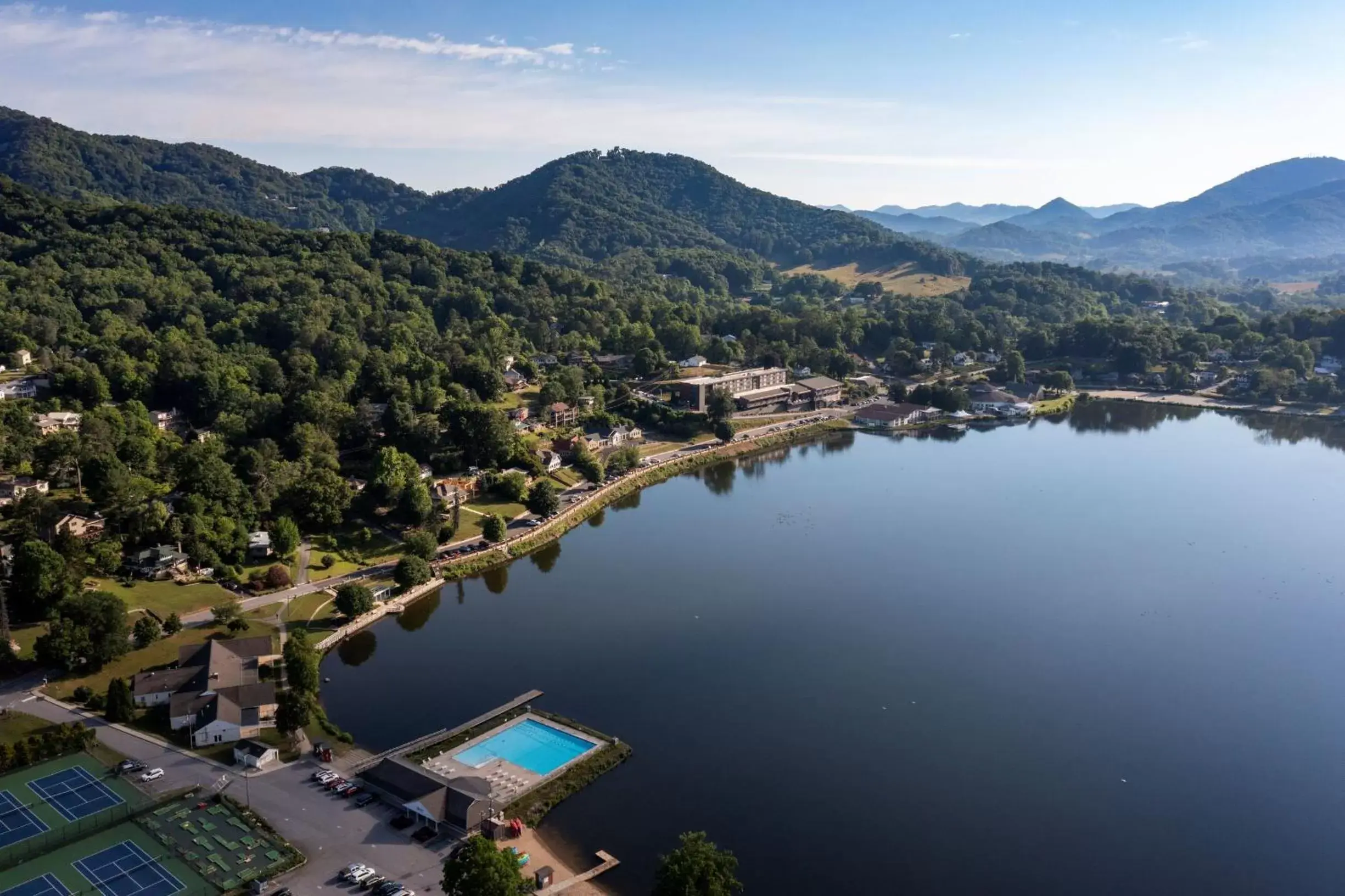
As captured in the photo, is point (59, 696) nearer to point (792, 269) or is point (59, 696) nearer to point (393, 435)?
point (393, 435)

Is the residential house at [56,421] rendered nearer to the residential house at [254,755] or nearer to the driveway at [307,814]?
the driveway at [307,814]

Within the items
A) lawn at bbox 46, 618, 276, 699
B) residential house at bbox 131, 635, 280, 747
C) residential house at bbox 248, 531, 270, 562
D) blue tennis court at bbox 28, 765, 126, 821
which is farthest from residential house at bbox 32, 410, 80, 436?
blue tennis court at bbox 28, 765, 126, 821

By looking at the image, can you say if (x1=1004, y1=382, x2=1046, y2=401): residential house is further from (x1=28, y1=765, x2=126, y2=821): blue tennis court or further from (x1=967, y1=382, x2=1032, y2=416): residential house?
(x1=28, y1=765, x2=126, y2=821): blue tennis court

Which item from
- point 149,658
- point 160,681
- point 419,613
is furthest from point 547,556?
point 160,681

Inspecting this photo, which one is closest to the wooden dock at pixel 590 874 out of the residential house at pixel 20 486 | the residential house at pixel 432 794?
the residential house at pixel 432 794

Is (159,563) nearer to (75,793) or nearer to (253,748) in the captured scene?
(75,793)

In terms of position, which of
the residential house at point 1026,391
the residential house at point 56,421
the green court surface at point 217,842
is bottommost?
the green court surface at point 217,842

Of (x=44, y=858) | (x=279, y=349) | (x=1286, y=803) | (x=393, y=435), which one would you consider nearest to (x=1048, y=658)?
(x=1286, y=803)
